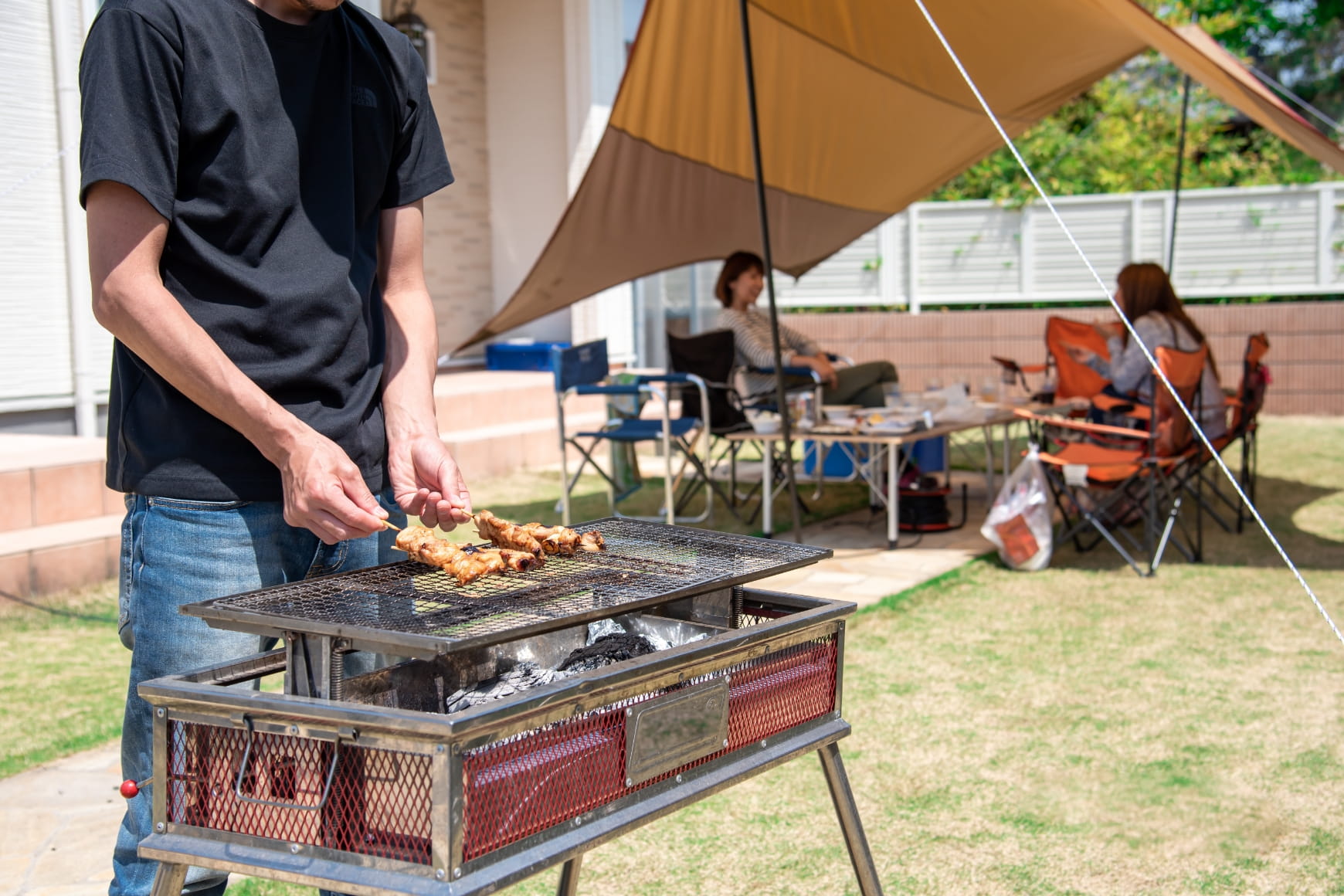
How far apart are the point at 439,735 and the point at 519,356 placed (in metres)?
9.34

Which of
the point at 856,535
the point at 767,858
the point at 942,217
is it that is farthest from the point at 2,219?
the point at 942,217

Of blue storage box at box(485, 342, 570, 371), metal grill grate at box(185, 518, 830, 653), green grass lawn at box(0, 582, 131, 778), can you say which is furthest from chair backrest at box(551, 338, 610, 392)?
metal grill grate at box(185, 518, 830, 653)

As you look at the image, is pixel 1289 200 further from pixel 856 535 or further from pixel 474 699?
pixel 474 699

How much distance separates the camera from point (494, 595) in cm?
152

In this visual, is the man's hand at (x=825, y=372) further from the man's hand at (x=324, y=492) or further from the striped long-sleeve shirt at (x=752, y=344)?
the man's hand at (x=324, y=492)

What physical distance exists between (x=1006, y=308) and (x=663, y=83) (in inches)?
270

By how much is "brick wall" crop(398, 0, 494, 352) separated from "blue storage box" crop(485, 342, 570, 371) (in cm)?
42

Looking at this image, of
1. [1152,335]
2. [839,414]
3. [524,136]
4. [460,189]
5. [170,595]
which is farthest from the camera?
[524,136]

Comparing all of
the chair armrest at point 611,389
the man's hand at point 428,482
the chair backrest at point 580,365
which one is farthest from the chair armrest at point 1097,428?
the man's hand at point 428,482

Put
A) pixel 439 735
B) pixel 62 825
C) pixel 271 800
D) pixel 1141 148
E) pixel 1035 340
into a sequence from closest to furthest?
pixel 439 735, pixel 271 800, pixel 62 825, pixel 1035 340, pixel 1141 148

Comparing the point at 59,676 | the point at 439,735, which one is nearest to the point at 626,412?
the point at 59,676

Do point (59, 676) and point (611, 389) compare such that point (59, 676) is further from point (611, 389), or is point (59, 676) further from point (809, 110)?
point (809, 110)

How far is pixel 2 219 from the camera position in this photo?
578 centimetres

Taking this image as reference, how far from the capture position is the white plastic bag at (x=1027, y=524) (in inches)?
220
